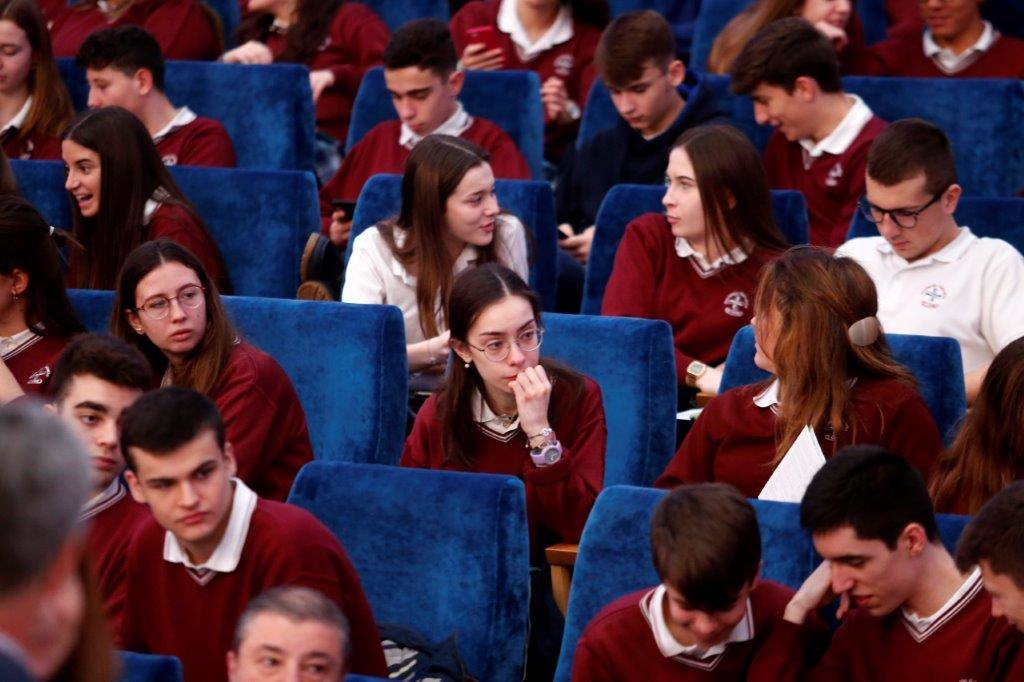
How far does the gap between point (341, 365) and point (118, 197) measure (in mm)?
891

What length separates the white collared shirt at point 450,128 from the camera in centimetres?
429

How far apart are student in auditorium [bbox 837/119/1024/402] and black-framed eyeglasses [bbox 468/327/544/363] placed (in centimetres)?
79

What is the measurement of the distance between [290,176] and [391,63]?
22.8 inches

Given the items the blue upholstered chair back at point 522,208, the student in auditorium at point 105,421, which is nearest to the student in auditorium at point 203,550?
the student in auditorium at point 105,421

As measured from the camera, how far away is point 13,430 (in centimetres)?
112

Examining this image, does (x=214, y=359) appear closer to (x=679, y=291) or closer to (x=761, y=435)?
(x=761, y=435)

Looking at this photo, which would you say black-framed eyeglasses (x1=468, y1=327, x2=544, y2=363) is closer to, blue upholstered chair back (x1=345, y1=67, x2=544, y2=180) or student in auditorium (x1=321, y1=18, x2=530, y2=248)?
student in auditorium (x1=321, y1=18, x2=530, y2=248)

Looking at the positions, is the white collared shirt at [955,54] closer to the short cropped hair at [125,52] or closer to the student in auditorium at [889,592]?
the short cropped hair at [125,52]

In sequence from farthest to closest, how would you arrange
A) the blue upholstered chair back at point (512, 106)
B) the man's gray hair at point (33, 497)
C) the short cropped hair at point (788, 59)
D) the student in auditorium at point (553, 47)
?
the student in auditorium at point (553, 47) < the blue upholstered chair back at point (512, 106) < the short cropped hair at point (788, 59) < the man's gray hair at point (33, 497)

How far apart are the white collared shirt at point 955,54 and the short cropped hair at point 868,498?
8.28 ft

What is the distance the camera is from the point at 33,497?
3.53 feet

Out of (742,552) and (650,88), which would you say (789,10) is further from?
(742,552)

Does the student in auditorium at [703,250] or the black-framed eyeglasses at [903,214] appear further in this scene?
the student in auditorium at [703,250]

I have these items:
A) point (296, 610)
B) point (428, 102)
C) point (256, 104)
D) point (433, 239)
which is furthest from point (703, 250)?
point (296, 610)
